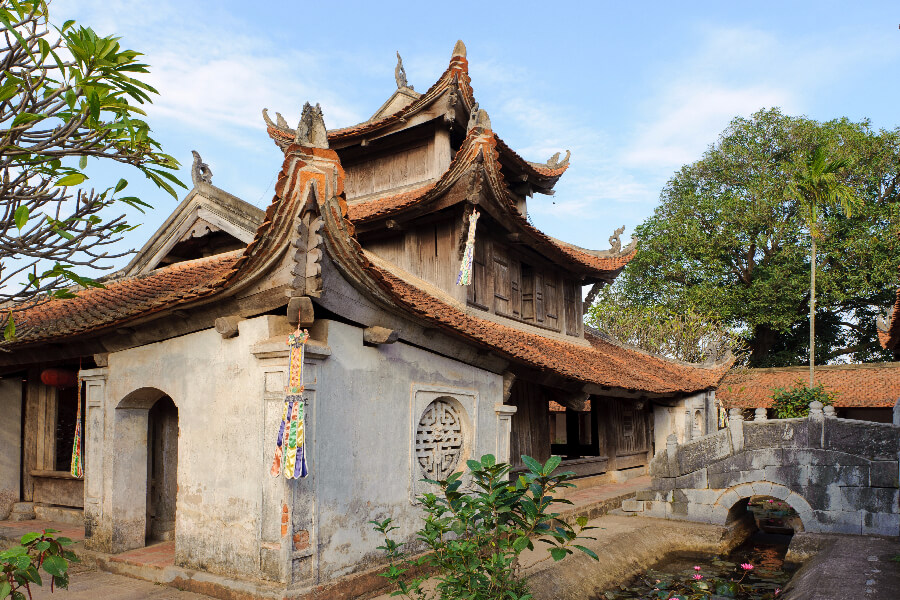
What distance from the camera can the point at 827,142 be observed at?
2808 centimetres

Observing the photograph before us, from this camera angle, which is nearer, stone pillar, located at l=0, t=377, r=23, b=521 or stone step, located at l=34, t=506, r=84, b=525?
stone step, located at l=34, t=506, r=84, b=525

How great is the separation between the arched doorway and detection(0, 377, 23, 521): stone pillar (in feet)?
10.7

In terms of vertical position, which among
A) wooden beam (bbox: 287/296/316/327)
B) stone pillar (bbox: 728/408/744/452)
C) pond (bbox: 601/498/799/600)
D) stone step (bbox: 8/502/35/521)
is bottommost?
pond (bbox: 601/498/799/600)

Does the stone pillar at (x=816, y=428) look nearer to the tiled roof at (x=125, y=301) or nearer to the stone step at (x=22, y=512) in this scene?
the tiled roof at (x=125, y=301)

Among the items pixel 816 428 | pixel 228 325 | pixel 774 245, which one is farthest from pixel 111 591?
pixel 774 245

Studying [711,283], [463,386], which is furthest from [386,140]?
[711,283]

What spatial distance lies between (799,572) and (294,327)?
8.19m

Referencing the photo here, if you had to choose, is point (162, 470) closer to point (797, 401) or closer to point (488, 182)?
point (488, 182)

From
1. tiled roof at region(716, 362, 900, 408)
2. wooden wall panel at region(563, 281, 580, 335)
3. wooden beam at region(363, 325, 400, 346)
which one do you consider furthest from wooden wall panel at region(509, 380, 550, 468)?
tiled roof at region(716, 362, 900, 408)

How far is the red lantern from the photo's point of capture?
30.1ft

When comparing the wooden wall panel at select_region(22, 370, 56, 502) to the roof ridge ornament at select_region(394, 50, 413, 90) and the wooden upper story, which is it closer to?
the wooden upper story

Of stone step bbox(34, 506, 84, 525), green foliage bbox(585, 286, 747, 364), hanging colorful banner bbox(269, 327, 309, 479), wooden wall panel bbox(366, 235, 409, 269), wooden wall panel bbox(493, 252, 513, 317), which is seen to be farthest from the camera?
green foliage bbox(585, 286, 747, 364)

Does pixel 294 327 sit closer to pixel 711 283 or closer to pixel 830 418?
pixel 830 418

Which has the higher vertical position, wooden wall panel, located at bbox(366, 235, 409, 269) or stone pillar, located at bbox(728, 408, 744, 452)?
wooden wall panel, located at bbox(366, 235, 409, 269)
